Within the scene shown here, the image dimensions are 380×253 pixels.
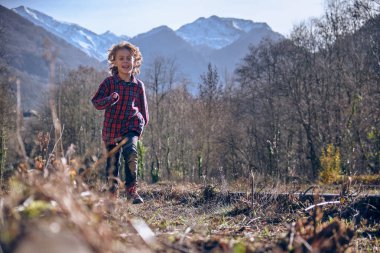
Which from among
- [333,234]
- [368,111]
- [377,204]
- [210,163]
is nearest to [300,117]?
[368,111]

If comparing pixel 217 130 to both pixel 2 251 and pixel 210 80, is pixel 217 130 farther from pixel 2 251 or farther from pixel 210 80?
pixel 2 251

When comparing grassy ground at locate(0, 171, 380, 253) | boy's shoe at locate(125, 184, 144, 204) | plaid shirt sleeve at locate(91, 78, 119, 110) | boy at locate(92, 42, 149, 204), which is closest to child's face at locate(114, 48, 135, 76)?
boy at locate(92, 42, 149, 204)

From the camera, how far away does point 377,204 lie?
16.4 ft

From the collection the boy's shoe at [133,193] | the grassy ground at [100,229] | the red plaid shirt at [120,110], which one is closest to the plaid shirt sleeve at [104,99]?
the red plaid shirt at [120,110]

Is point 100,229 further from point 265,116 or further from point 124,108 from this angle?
point 265,116

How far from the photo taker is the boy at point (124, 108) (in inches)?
224

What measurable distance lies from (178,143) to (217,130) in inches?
201

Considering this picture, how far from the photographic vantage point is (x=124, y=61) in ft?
20.0

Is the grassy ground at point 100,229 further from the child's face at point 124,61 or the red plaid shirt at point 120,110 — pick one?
the child's face at point 124,61

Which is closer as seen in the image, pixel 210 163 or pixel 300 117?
pixel 300 117

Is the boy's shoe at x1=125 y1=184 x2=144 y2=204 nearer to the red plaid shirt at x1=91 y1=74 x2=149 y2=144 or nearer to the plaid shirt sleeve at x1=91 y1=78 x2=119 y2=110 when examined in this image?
the red plaid shirt at x1=91 y1=74 x2=149 y2=144

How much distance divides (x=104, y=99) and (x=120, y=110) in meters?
0.42

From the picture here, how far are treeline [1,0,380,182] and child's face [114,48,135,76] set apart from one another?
11161 mm

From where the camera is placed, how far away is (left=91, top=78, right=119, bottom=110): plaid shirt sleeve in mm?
5539
